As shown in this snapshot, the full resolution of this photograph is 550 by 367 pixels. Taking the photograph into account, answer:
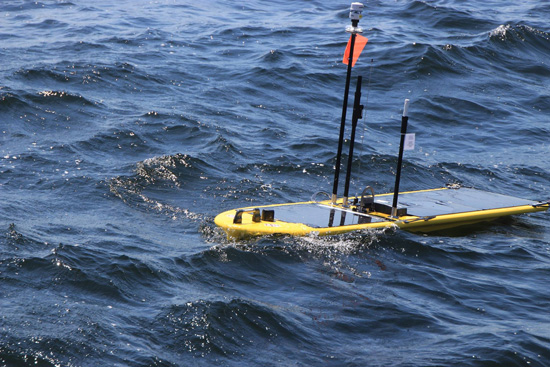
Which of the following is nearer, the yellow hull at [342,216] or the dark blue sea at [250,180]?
the dark blue sea at [250,180]

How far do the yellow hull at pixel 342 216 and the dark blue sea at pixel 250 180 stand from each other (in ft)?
0.52

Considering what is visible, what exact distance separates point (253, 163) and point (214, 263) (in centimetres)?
417

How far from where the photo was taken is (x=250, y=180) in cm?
1137

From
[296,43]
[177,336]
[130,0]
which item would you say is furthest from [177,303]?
[130,0]

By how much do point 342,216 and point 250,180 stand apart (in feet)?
8.37

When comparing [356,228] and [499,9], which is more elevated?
[499,9]

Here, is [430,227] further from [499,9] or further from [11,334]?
[499,9]

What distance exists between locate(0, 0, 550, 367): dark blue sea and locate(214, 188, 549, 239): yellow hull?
0.52 ft

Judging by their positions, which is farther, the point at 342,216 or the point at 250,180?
the point at 250,180

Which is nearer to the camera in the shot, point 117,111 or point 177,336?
point 177,336

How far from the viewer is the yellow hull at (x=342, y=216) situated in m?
8.54

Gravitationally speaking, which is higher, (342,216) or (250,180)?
(342,216)

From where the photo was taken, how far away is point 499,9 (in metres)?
24.8

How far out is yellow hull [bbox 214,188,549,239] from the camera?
854cm
